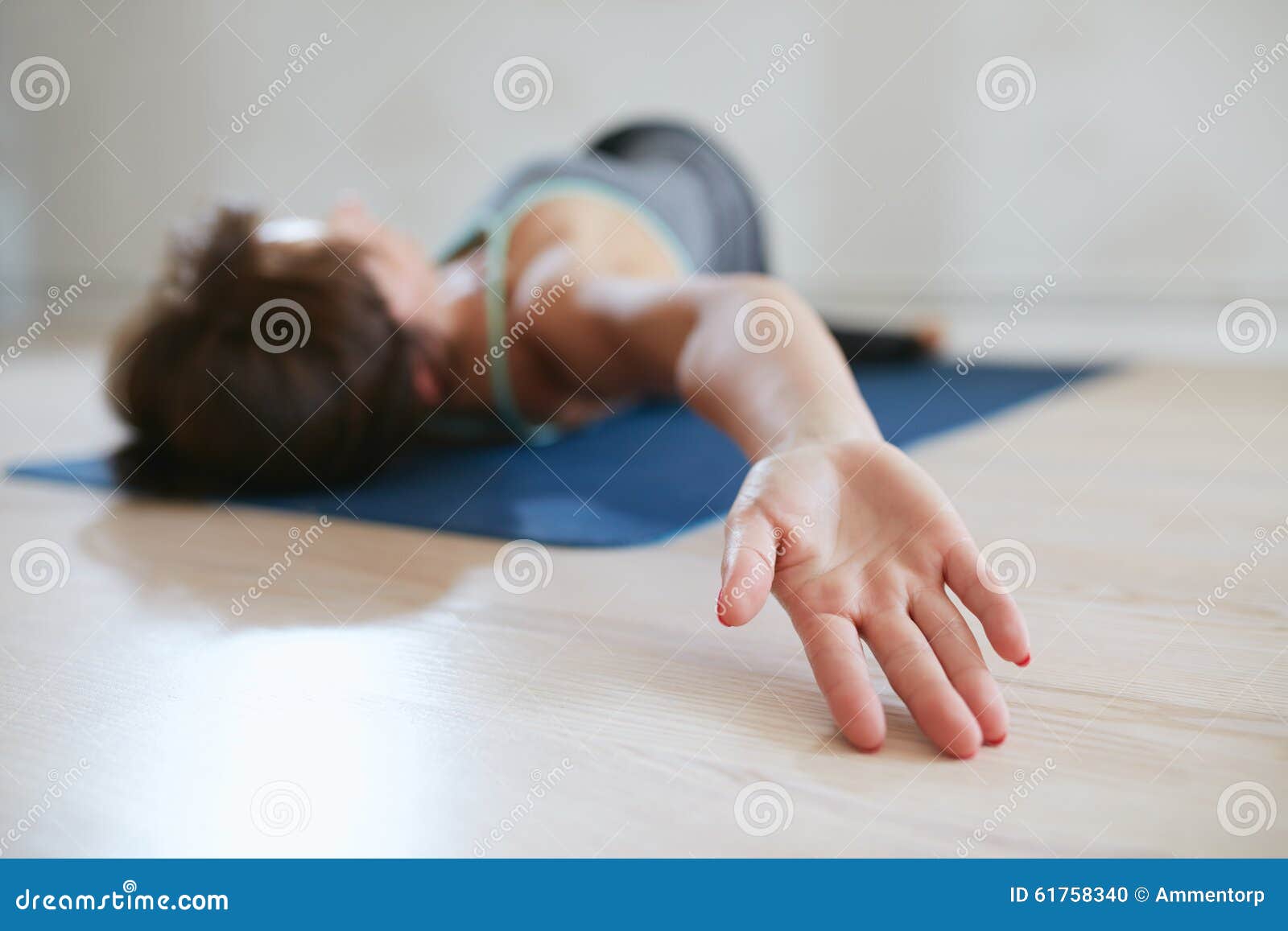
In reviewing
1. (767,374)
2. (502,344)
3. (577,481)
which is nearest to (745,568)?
(767,374)

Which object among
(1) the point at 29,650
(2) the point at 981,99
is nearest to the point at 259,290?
(1) the point at 29,650

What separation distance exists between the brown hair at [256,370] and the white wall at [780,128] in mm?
1806

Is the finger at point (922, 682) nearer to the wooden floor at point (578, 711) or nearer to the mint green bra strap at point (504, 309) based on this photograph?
the wooden floor at point (578, 711)

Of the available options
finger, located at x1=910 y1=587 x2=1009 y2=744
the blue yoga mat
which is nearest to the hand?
finger, located at x1=910 y1=587 x2=1009 y2=744

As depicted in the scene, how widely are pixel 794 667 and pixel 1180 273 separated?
217 cm

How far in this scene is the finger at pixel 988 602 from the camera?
604mm

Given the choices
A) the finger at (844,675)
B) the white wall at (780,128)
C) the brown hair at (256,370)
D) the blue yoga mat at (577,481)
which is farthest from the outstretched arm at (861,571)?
the white wall at (780,128)

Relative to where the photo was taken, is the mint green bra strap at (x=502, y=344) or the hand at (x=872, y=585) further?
the mint green bra strap at (x=502, y=344)

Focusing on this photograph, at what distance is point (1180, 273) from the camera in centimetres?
248

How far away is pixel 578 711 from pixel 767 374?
1.10 feet

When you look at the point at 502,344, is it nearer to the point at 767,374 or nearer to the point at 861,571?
the point at 767,374

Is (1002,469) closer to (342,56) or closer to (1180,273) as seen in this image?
(1180,273)

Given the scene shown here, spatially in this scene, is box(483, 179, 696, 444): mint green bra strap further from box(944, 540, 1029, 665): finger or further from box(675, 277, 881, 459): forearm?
box(944, 540, 1029, 665): finger

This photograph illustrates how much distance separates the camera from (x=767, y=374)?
86 centimetres
